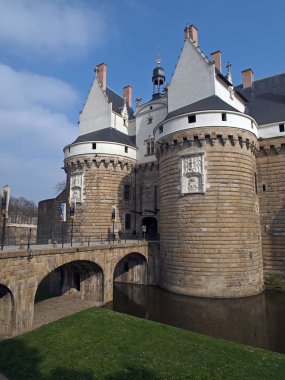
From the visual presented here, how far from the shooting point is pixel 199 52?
84.8 ft

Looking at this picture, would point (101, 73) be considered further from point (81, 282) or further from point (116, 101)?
point (81, 282)

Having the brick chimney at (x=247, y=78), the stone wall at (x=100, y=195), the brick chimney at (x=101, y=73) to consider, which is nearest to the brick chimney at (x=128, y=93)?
the brick chimney at (x=101, y=73)

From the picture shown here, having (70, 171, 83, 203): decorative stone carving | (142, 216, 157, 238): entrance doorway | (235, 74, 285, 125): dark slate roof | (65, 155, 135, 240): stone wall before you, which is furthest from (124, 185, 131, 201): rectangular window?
(235, 74, 285, 125): dark slate roof

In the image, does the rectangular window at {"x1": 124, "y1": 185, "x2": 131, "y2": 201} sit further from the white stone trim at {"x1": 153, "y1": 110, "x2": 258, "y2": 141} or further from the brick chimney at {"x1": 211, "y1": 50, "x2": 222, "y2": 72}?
the brick chimney at {"x1": 211, "y1": 50, "x2": 222, "y2": 72}

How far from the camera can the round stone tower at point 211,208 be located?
2098 cm

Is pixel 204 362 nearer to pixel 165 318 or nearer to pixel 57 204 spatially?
pixel 165 318

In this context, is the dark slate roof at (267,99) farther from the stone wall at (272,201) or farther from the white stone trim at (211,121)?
the white stone trim at (211,121)

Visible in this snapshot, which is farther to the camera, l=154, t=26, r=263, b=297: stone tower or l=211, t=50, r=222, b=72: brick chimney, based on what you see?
l=211, t=50, r=222, b=72: brick chimney

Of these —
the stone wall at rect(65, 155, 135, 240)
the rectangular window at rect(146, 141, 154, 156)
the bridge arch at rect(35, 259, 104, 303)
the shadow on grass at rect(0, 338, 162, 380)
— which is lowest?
the shadow on grass at rect(0, 338, 162, 380)

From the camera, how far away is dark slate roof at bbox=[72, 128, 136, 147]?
106ft

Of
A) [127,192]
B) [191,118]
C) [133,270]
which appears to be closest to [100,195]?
[127,192]

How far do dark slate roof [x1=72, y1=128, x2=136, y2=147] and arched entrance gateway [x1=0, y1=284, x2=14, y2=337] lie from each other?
69.5 ft

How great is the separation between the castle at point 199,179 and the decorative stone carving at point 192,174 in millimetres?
83

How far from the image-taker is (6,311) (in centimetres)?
1330
